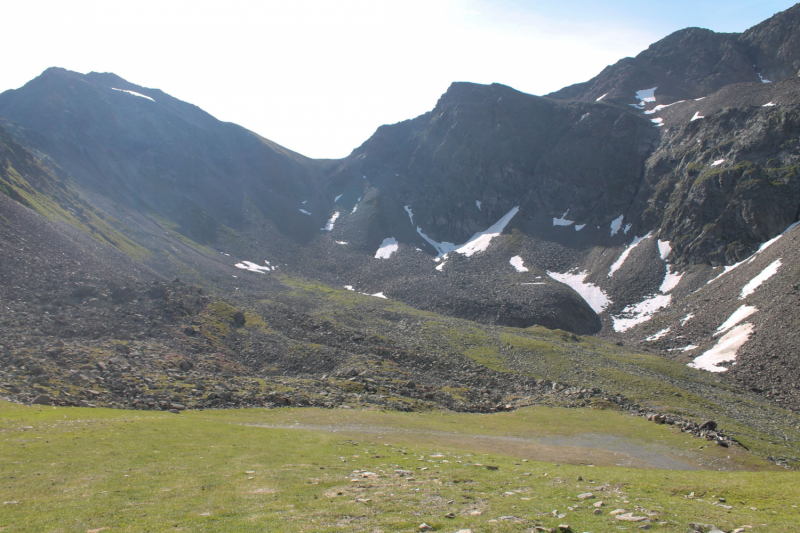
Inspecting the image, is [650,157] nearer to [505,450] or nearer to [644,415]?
[644,415]

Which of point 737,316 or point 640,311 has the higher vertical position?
point 737,316

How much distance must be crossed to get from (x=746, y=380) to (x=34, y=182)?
554 feet

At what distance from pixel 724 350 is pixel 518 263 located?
70701mm

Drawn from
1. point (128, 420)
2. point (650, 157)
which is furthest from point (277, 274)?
point (650, 157)

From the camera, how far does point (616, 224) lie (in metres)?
152

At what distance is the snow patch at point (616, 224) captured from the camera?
486 feet

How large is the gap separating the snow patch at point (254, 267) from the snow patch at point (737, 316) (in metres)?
125

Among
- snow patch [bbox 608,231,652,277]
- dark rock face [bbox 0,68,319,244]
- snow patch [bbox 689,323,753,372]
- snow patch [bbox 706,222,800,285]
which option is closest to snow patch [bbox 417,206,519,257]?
snow patch [bbox 608,231,652,277]

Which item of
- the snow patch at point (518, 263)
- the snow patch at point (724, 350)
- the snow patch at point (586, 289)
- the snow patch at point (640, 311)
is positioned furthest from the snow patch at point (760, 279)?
the snow patch at point (518, 263)

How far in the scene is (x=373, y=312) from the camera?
4065 inches

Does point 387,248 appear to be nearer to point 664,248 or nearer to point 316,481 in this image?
point 664,248

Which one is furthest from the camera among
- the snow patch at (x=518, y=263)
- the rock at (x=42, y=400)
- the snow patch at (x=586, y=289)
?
the snow patch at (x=518, y=263)

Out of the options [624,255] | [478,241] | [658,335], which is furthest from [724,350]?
[478,241]

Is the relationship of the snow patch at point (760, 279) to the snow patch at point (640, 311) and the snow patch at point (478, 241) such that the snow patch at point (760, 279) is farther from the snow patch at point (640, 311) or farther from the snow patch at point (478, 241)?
the snow patch at point (478, 241)
